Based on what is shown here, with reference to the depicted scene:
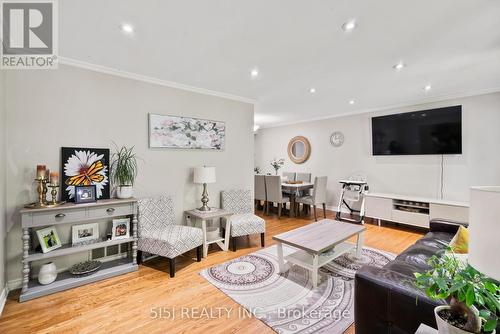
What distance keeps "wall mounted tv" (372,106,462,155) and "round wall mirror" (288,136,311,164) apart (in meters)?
1.82

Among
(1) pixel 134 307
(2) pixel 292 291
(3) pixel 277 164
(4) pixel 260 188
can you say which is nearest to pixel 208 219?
(1) pixel 134 307

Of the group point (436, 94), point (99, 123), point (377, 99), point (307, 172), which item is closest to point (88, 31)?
point (99, 123)

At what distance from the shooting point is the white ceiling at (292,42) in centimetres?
174

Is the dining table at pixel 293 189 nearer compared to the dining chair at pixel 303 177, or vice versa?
the dining table at pixel 293 189

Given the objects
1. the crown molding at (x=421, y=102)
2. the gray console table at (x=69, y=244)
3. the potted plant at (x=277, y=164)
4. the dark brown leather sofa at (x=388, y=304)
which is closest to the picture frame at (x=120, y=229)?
the gray console table at (x=69, y=244)

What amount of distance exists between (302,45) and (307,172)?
457 cm

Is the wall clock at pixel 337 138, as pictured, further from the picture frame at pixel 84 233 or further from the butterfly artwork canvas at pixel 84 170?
the picture frame at pixel 84 233

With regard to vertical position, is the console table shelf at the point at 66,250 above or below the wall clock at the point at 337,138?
below

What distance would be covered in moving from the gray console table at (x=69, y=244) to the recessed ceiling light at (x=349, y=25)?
9.12 feet

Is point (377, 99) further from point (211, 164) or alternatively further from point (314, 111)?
point (211, 164)

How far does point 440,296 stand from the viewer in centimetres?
93

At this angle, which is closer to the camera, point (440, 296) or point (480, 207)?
point (480, 207)

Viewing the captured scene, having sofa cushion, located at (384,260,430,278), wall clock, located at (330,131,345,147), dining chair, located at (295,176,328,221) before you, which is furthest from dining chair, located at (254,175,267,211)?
sofa cushion, located at (384,260,430,278)

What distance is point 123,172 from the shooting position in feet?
9.28
